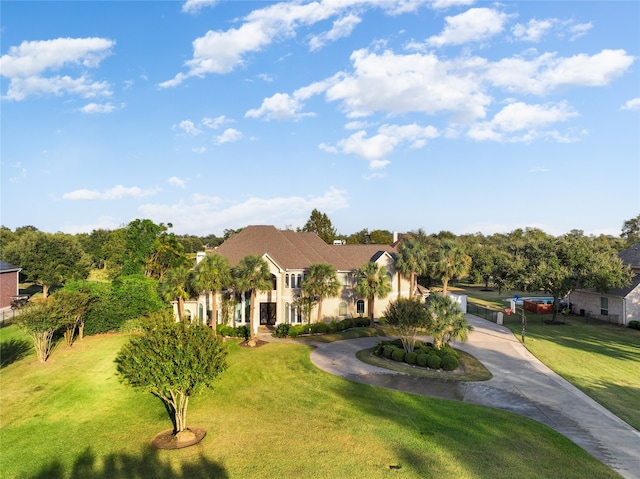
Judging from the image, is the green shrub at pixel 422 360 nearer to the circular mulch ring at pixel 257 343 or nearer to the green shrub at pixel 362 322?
the circular mulch ring at pixel 257 343

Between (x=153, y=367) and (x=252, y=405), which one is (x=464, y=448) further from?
(x=153, y=367)

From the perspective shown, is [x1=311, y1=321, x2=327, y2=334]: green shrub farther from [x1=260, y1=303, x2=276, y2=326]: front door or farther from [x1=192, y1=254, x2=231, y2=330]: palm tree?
[x1=192, y1=254, x2=231, y2=330]: palm tree

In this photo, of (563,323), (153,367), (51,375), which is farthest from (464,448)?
(563,323)

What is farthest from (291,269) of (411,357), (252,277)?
(411,357)

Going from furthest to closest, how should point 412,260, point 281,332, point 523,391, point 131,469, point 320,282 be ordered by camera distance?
point 412,260, point 320,282, point 281,332, point 523,391, point 131,469

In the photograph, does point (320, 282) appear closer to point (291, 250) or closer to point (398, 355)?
point (291, 250)

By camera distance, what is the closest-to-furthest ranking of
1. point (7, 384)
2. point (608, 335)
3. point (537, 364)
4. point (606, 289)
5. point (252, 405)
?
1. point (252, 405)
2. point (7, 384)
3. point (537, 364)
4. point (608, 335)
5. point (606, 289)
